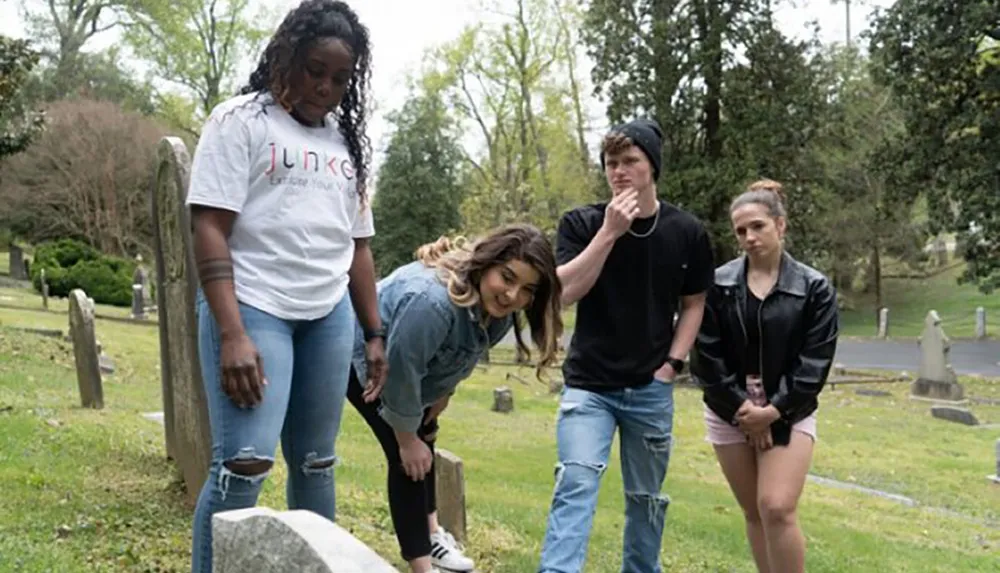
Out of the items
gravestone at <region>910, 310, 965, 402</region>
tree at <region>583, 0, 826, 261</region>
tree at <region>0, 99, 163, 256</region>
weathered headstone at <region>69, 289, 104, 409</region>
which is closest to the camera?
weathered headstone at <region>69, 289, 104, 409</region>

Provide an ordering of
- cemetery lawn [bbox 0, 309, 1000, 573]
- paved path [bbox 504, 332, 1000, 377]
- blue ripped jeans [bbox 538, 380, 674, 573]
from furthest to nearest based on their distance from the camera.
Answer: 1. paved path [bbox 504, 332, 1000, 377]
2. cemetery lawn [bbox 0, 309, 1000, 573]
3. blue ripped jeans [bbox 538, 380, 674, 573]

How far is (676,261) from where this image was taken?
4.11 m

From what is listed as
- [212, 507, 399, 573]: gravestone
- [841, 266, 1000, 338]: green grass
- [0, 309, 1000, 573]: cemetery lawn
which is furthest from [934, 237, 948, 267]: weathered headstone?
[212, 507, 399, 573]: gravestone

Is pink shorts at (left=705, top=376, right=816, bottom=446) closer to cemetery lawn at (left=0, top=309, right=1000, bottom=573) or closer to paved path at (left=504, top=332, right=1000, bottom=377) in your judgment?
cemetery lawn at (left=0, top=309, right=1000, bottom=573)

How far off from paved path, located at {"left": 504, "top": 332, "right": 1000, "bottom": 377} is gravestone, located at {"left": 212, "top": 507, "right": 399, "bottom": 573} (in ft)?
77.9

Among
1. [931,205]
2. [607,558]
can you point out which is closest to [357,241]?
[607,558]

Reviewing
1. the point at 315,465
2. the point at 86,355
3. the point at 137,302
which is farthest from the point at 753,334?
the point at 137,302

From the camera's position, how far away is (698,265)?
421 cm

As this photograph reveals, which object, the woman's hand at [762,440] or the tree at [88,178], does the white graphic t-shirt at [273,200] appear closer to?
the woman's hand at [762,440]

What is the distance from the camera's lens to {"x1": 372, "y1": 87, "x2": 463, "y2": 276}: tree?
39281mm

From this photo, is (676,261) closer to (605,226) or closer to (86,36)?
(605,226)

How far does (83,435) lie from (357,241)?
4722 mm

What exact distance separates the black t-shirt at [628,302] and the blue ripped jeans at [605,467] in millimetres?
93

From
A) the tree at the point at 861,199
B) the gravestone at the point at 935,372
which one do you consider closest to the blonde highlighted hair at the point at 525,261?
the gravestone at the point at 935,372
